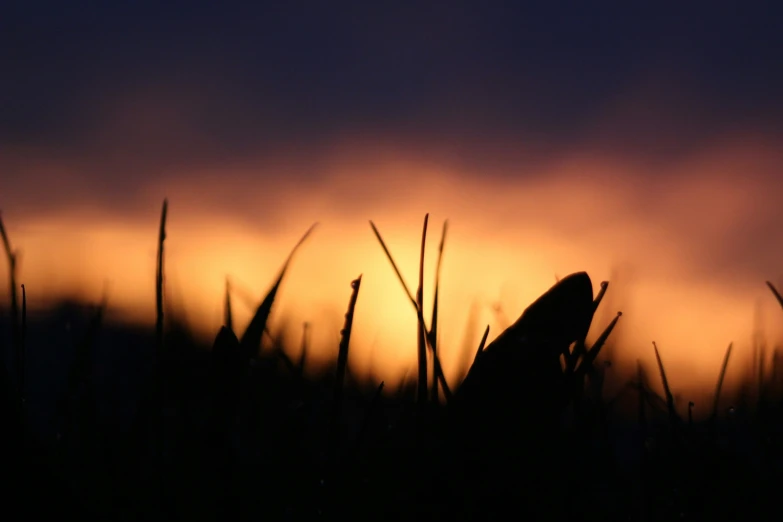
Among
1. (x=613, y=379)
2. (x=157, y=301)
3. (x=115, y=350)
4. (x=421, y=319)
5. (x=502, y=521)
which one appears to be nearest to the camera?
(x=502, y=521)

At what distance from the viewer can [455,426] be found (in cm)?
150

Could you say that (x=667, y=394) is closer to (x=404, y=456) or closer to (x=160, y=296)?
(x=404, y=456)

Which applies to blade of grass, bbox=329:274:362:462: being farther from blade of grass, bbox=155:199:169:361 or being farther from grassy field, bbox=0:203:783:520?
blade of grass, bbox=155:199:169:361

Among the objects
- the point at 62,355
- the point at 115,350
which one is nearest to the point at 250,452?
the point at 115,350

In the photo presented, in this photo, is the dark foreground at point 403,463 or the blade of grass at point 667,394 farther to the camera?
the blade of grass at point 667,394

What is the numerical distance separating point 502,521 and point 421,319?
0.49 m

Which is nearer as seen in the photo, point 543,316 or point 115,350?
point 543,316

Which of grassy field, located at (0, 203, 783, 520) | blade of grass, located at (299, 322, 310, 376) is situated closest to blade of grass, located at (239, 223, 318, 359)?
grassy field, located at (0, 203, 783, 520)

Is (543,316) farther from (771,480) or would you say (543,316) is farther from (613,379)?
(613,379)

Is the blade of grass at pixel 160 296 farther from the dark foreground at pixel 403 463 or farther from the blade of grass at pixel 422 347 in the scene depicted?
the blade of grass at pixel 422 347

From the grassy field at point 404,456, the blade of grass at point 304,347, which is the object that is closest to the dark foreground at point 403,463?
the grassy field at point 404,456

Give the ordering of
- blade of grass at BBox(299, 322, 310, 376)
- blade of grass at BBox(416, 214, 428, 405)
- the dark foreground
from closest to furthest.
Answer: the dark foreground → blade of grass at BBox(416, 214, 428, 405) → blade of grass at BBox(299, 322, 310, 376)

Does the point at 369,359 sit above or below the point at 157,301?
below

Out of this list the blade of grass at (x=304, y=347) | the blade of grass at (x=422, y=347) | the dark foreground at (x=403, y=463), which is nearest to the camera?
the dark foreground at (x=403, y=463)
